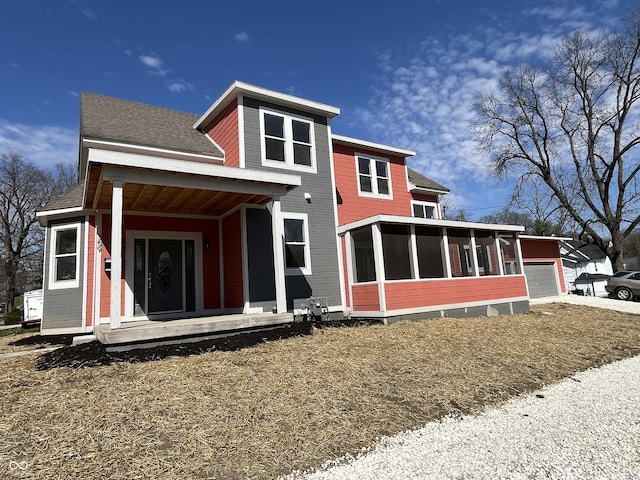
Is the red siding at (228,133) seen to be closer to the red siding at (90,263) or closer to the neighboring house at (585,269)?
the red siding at (90,263)

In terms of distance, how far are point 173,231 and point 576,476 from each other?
8.76m

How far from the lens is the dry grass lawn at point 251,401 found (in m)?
2.73

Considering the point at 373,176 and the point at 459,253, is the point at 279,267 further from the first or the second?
the point at 373,176

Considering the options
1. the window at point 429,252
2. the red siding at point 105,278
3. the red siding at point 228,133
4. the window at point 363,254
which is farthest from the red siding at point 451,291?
the red siding at point 105,278

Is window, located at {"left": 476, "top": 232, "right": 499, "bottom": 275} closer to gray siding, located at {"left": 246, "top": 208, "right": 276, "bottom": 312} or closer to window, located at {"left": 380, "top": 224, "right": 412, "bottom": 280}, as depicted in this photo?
window, located at {"left": 380, "top": 224, "right": 412, "bottom": 280}

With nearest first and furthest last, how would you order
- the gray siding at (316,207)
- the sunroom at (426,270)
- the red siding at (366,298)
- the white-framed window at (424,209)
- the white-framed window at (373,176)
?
the red siding at (366,298) < the sunroom at (426,270) < the gray siding at (316,207) < the white-framed window at (373,176) < the white-framed window at (424,209)

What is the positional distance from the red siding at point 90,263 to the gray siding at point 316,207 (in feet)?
14.0

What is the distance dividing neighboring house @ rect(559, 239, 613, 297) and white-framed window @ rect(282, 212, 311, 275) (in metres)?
19.1

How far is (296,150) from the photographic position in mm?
10492

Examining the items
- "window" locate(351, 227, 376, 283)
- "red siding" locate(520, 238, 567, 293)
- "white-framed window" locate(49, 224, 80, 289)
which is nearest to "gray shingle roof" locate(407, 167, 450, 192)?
"window" locate(351, 227, 376, 283)

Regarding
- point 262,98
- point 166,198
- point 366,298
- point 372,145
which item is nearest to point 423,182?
point 372,145

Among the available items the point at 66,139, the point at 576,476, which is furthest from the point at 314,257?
the point at 66,139

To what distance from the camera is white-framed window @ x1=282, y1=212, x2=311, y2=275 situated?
972 centimetres

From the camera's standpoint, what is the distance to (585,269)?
29203 mm
